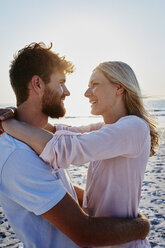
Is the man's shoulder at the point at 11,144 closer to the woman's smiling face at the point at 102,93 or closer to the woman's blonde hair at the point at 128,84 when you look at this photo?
the woman's smiling face at the point at 102,93

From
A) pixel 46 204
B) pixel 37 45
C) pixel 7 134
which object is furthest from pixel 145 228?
pixel 37 45

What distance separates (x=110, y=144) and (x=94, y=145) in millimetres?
124

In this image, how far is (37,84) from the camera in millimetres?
2365

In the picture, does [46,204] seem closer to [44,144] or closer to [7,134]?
[44,144]

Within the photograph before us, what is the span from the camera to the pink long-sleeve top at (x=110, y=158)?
1.75 metres

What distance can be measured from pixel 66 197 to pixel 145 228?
818 millimetres

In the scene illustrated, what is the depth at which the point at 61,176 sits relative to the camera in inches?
80.4

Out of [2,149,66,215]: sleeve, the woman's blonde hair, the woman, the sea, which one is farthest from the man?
the sea

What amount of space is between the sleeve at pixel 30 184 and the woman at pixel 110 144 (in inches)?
4.9

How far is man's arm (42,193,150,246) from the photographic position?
1.66 meters

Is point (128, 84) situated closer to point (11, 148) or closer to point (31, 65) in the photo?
point (31, 65)

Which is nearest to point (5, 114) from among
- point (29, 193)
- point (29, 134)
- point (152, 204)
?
point (29, 134)

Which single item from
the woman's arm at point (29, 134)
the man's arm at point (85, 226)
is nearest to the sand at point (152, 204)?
the man's arm at point (85, 226)

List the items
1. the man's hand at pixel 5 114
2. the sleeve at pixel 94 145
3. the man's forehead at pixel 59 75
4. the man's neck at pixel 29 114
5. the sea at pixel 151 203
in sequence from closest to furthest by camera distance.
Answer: the sleeve at pixel 94 145, the man's hand at pixel 5 114, the man's neck at pixel 29 114, the man's forehead at pixel 59 75, the sea at pixel 151 203
